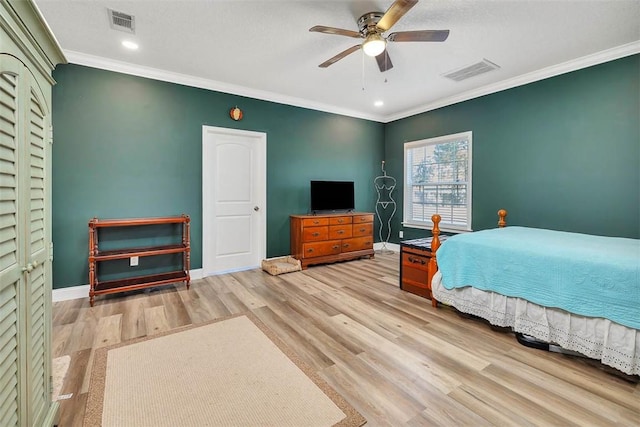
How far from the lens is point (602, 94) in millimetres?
3203

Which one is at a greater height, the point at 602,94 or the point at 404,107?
the point at 404,107

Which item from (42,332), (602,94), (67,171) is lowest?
(42,332)

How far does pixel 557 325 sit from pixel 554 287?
29cm

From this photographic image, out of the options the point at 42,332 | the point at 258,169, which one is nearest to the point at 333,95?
the point at 258,169

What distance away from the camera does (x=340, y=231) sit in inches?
190

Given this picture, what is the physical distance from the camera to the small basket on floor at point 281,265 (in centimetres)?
412

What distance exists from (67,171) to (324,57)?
3.15m

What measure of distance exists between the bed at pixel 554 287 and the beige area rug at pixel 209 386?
1590mm

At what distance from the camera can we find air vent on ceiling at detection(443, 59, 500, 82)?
342 centimetres

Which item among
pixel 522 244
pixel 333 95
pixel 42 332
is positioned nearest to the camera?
pixel 42 332

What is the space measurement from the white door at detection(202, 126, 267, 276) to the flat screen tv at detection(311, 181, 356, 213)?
2.73 feet

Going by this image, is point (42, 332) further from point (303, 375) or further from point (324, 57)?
point (324, 57)

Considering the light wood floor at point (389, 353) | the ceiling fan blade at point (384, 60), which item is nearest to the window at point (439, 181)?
the light wood floor at point (389, 353)

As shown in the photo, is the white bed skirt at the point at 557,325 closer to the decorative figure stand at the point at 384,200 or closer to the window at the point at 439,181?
the window at the point at 439,181
